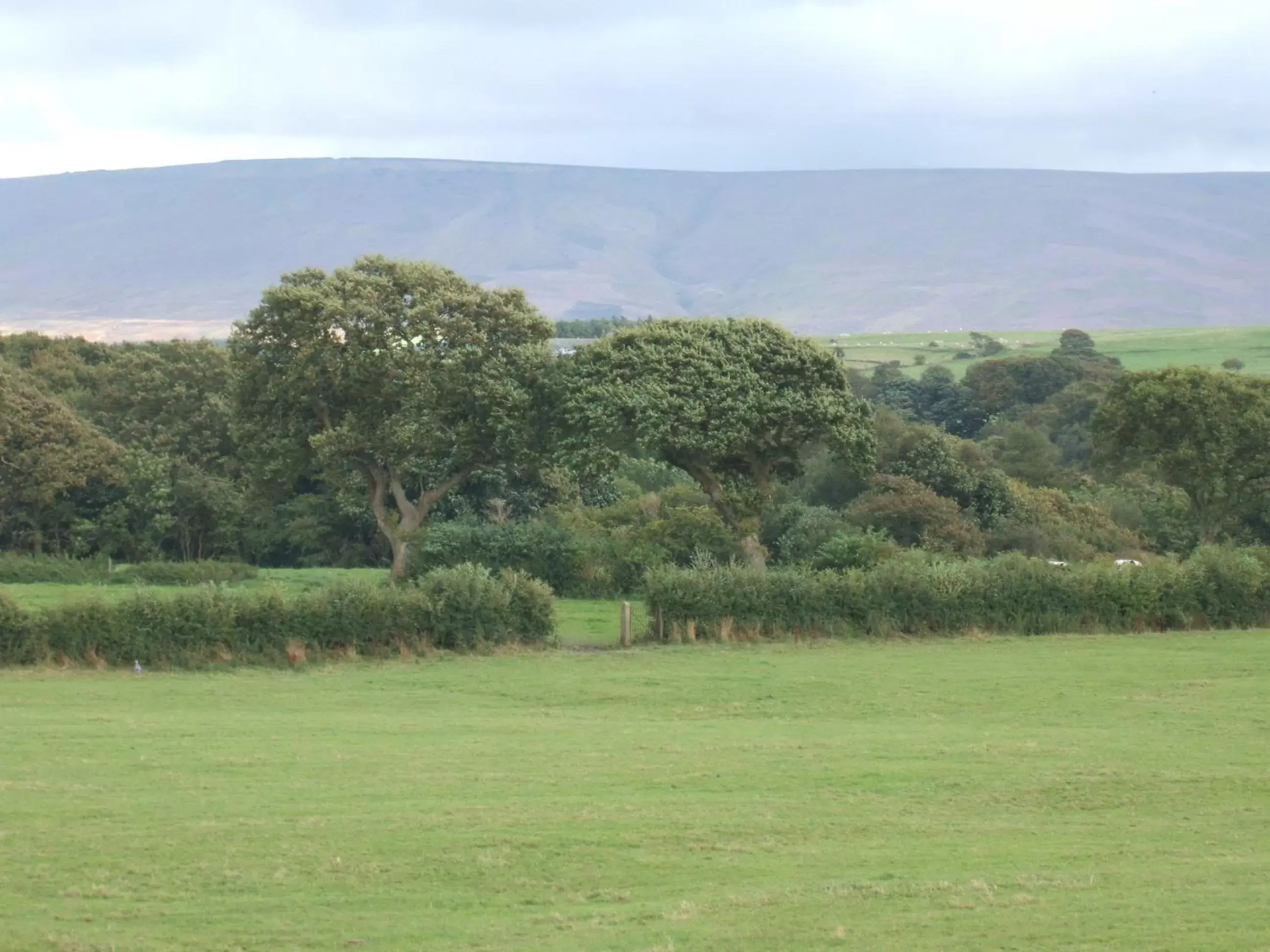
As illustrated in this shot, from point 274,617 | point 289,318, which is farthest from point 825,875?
point 289,318

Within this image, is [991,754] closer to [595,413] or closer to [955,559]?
[955,559]

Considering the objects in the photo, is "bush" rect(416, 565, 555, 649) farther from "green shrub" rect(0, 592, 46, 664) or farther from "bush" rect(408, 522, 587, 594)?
→ "bush" rect(408, 522, 587, 594)

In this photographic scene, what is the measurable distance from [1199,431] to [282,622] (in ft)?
100

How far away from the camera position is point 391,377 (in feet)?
161

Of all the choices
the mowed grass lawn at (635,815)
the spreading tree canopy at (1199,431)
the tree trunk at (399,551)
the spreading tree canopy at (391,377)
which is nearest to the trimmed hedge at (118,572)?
the spreading tree canopy at (391,377)

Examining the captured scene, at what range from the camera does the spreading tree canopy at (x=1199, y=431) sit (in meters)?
47.7

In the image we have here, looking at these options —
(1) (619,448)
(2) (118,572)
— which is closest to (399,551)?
(1) (619,448)

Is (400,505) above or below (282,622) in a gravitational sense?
above

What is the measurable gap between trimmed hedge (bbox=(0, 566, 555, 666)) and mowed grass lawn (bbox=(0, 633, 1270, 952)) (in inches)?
54.8

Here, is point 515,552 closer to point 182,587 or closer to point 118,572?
point 182,587

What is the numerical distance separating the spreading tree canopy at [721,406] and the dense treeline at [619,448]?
3.2 inches

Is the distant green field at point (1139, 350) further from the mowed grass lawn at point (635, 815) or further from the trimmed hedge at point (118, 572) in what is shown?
the mowed grass lawn at point (635, 815)

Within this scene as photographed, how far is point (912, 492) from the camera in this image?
51688 millimetres

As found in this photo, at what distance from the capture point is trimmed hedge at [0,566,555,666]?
29.1 metres
